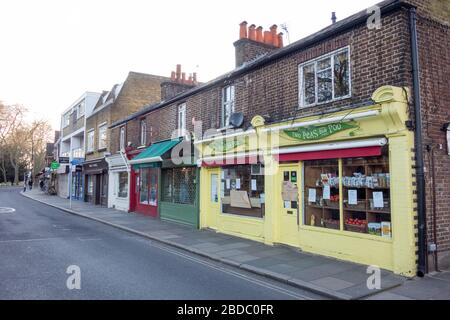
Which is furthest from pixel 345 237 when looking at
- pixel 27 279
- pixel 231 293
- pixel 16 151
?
pixel 16 151

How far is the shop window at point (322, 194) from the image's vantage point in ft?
28.9

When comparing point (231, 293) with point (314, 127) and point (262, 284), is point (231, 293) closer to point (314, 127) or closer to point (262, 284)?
point (262, 284)

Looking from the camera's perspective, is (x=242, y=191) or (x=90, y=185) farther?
(x=90, y=185)

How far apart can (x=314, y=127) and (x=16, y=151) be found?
78669 mm


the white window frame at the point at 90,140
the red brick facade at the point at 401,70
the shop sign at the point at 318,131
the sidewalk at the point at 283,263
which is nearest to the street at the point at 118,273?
the sidewalk at the point at 283,263

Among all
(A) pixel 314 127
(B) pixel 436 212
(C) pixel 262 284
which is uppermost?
(A) pixel 314 127

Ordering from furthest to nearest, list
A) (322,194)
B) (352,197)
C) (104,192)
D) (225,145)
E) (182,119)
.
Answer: (104,192) < (182,119) < (225,145) < (322,194) < (352,197)

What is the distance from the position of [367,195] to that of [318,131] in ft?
6.41

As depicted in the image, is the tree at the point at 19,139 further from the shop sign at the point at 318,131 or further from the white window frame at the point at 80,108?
the shop sign at the point at 318,131

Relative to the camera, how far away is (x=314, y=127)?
8945 mm

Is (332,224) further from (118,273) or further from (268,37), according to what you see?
(268,37)

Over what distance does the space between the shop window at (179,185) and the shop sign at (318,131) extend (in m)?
5.95

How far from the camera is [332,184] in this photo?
8.88m

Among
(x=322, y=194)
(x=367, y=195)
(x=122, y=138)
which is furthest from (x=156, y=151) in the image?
(x=367, y=195)
